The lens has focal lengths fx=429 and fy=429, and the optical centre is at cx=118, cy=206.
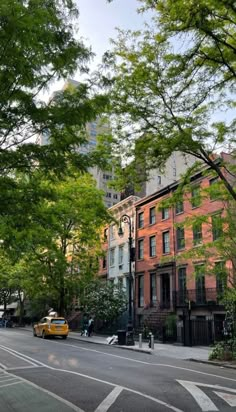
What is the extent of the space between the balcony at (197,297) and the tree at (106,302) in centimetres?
597

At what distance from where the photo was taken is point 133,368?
14383mm

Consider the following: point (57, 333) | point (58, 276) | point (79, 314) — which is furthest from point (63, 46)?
point (79, 314)

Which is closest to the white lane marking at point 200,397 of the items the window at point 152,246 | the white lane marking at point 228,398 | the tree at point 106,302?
the white lane marking at point 228,398

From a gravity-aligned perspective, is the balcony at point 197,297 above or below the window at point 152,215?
below

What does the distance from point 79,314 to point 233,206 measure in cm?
3040

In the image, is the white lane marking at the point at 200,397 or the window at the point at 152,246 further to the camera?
the window at the point at 152,246

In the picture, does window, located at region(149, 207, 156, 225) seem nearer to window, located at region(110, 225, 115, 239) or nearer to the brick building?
the brick building

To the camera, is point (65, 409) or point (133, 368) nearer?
point (65, 409)

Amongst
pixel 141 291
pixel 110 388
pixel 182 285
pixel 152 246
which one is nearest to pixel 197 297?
pixel 182 285

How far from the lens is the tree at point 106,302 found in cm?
3519

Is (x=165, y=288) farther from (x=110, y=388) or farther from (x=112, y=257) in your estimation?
(x=110, y=388)

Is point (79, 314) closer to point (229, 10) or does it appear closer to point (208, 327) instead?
point (208, 327)

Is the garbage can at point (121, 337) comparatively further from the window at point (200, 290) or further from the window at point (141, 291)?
the window at point (141, 291)

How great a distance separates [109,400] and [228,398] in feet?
8.60
